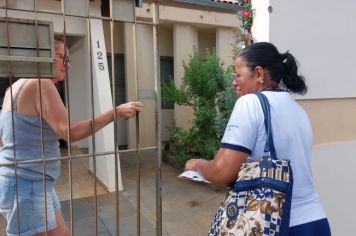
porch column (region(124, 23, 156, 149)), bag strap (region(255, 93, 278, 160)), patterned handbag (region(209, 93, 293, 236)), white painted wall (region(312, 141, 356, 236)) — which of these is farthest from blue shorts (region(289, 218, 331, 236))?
porch column (region(124, 23, 156, 149))

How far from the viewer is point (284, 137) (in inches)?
55.7

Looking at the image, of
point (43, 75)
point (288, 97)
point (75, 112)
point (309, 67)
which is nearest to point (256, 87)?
point (288, 97)

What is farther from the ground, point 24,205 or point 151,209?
point 24,205

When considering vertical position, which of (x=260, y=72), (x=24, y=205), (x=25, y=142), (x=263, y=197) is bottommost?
(x=24, y=205)

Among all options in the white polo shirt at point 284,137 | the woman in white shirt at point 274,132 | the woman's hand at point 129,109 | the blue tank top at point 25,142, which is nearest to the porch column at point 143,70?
the blue tank top at point 25,142

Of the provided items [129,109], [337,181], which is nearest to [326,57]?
[337,181]

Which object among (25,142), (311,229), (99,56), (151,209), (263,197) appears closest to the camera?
(263,197)

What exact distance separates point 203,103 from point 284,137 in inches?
201

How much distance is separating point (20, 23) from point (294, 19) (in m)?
1.83

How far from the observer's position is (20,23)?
1.54m

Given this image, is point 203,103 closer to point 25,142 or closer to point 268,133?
point 25,142

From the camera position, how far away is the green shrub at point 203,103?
5.93 m

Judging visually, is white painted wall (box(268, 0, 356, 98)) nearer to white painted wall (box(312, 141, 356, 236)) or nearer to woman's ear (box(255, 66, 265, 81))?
white painted wall (box(312, 141, 356, 236))

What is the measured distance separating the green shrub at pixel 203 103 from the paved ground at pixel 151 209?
72 cm
